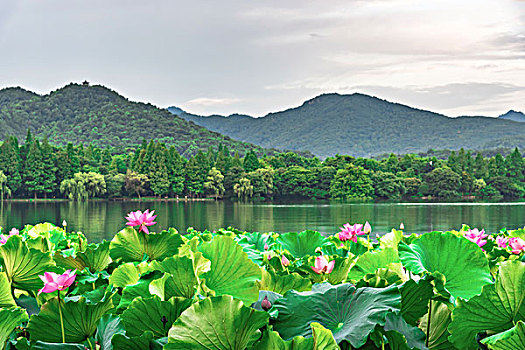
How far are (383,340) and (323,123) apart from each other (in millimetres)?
173068

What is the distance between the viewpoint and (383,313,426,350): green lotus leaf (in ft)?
2.97

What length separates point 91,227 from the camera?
91.4 ft

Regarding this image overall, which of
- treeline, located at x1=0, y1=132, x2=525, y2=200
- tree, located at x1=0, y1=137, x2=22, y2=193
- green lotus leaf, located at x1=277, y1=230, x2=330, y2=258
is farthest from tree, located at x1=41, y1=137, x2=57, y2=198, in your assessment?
green lotus leaf, located at x1=277, y1=230, x2=330, y2=258

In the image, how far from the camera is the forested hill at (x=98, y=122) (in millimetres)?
112812

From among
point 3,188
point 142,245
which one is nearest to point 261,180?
point 3,188

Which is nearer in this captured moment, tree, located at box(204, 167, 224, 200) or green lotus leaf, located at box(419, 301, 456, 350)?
green lotus leaf, located at box(419, 301, 456, 350)

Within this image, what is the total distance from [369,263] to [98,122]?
415ft

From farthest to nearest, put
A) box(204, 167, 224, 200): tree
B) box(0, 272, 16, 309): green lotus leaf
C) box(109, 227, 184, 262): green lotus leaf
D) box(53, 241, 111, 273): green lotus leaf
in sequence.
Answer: box(204, 167, 224, 200): tree
box(53, 241, 111, 273): green lotus leaf
box(109, 227, 184, 262): green lotus leaf
box(0, 272, 16, 309): green lotus leaf

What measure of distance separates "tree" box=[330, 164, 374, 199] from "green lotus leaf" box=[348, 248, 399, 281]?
6506cm

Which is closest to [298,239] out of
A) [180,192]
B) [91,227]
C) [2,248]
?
[2,248]

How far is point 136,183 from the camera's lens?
62.0 meters

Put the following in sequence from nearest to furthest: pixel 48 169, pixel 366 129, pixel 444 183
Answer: pixel 48 169, pixel 444 183, pixel 366 129

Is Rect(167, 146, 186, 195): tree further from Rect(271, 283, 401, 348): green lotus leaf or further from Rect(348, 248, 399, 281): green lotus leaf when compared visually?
Rect(271, 283, 401, 348): green lotus leaf

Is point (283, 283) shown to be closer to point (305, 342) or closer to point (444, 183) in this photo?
point (305, 342)
